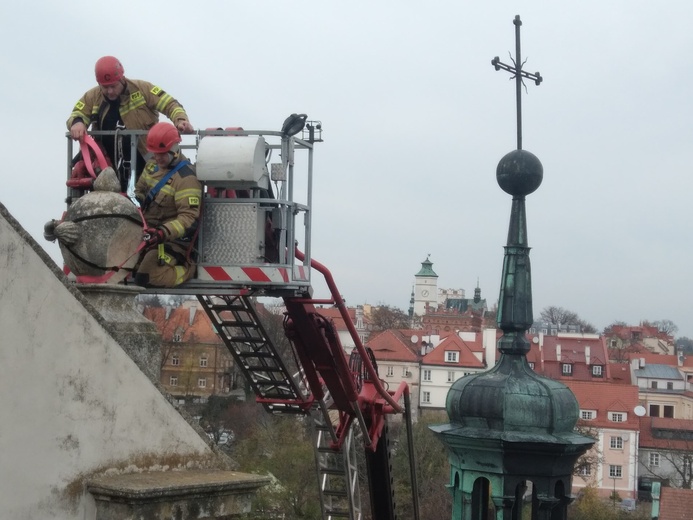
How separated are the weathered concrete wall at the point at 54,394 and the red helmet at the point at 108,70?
3.53 metres

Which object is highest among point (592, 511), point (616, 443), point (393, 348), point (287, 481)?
point (393, 348)

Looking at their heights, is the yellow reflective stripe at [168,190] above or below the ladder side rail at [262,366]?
above

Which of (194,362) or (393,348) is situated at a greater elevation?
(393,348)

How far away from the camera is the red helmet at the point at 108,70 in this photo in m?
8.22

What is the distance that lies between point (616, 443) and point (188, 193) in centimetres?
6847

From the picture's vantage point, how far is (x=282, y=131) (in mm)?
8211

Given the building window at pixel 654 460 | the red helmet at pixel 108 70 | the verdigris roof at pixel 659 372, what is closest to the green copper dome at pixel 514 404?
the red helmet at pixel 108 70

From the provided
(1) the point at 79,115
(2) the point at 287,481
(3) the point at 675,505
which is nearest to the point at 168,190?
(1) the point at 79,115

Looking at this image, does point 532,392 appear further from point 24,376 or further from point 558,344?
point 558,344

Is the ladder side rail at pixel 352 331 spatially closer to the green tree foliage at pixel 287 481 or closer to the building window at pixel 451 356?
the green tree foliage at pixel 287 481

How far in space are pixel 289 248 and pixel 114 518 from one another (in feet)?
11.4

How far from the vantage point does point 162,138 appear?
24.7 ft

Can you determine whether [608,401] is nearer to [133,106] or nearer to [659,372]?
[659,372]

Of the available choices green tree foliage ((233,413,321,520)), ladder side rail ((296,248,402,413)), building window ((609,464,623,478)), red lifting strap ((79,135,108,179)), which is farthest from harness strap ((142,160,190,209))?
building window ((609,464,623,478))
